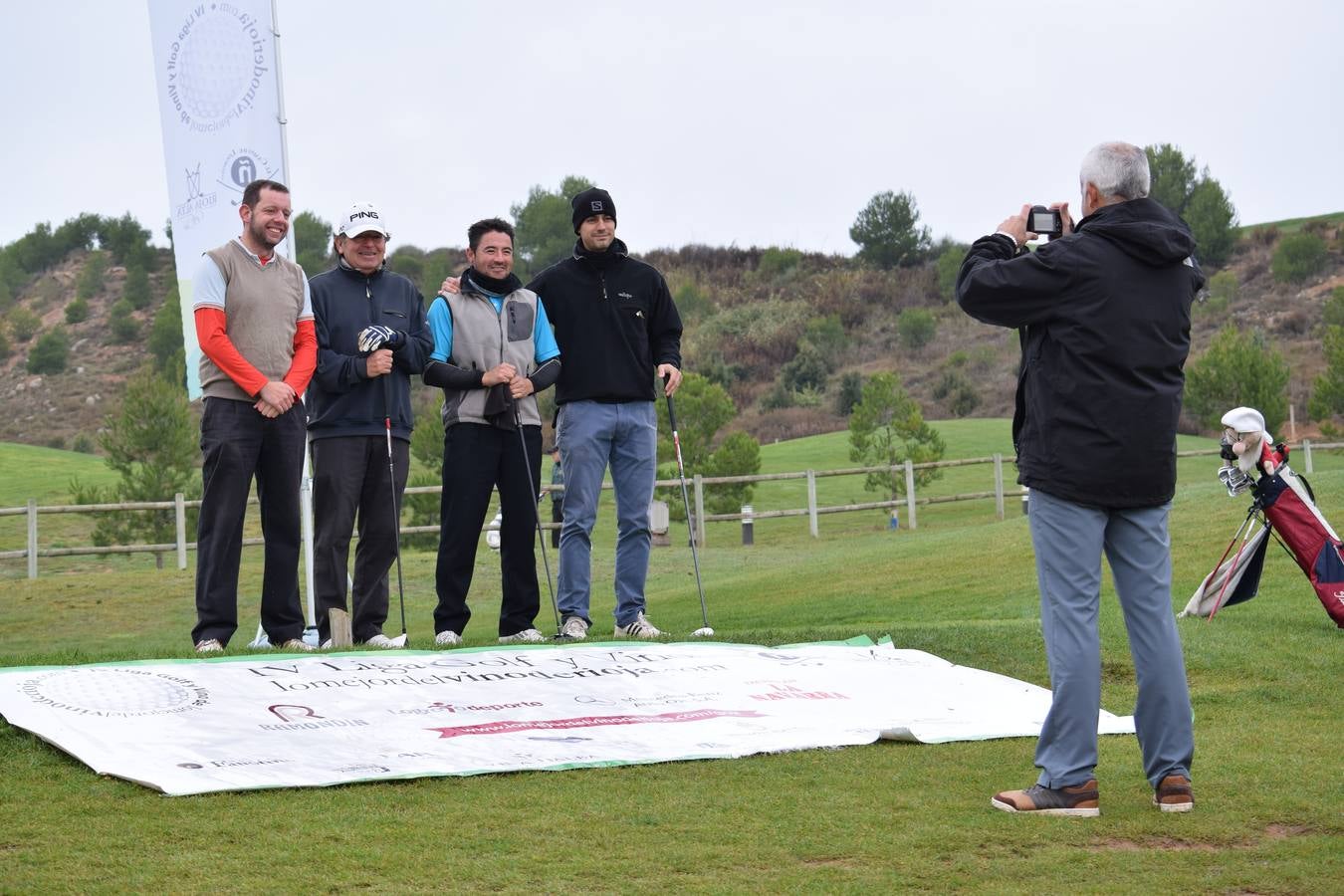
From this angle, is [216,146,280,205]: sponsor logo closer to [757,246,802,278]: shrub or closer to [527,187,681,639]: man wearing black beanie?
[527,187,681,639]: man wearing black beanie

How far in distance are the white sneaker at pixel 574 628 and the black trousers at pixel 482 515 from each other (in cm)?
18

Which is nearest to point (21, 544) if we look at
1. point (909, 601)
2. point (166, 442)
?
point (166, 442)

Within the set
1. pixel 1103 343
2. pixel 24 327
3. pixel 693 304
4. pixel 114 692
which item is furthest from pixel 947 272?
pixel 1103 343

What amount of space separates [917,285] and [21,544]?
5680 cm

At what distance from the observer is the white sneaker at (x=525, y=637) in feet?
23.6

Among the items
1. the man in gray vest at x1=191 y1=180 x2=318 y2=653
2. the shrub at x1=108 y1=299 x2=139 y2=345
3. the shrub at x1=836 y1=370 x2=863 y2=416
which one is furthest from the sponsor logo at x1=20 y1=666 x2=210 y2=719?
the shrub at x1=108 y1=299 x2=139 y2=345

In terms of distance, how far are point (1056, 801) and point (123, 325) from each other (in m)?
78.7

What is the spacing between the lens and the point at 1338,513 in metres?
13.6

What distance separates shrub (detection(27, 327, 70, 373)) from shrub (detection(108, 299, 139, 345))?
2.88 m

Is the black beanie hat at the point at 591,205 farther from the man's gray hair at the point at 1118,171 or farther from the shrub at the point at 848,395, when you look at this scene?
the shrub at the point at 848,395

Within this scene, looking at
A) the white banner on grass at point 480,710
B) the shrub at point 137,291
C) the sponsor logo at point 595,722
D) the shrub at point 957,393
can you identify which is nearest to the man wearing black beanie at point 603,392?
the white banner on grass at point 480,710

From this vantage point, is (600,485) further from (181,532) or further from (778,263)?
(778,263)

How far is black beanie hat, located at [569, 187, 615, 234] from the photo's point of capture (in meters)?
7.91

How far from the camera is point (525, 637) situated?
7375 mm
